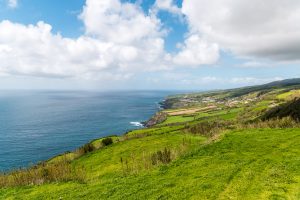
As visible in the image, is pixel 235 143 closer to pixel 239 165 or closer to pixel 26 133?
pixel 239 165

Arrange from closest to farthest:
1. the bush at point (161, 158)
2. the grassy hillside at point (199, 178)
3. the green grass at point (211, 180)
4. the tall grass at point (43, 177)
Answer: the green grass at point (211, 180) < the grassy hillside at point (199, 178) < the tall grass at point (43, 177) < the bush at point (161, 158)

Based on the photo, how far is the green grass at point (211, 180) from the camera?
1426cm

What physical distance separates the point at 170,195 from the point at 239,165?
20.2 ft

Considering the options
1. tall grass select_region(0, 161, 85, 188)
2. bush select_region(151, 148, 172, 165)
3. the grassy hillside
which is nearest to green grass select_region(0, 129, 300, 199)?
the grassy hillside

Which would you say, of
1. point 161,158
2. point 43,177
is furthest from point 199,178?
point 43,177

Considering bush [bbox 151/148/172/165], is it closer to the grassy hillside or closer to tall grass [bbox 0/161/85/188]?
the grassy hillside

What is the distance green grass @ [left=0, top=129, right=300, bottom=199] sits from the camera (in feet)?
46.8

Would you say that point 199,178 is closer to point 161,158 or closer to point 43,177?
point 161,158

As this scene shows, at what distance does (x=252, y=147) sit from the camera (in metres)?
23.0

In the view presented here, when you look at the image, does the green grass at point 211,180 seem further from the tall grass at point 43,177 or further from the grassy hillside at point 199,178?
the tall grass at point 43,177

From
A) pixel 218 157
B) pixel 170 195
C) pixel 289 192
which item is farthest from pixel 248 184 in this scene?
pixel 218 157

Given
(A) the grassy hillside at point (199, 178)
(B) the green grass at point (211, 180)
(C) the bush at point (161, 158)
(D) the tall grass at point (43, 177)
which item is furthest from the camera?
(C) the bush at point (161, 158)

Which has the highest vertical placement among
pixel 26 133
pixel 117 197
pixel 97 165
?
pixel 117 197

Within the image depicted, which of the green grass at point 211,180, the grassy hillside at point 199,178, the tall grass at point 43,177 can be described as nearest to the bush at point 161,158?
the grassy hillside at point 199,178
